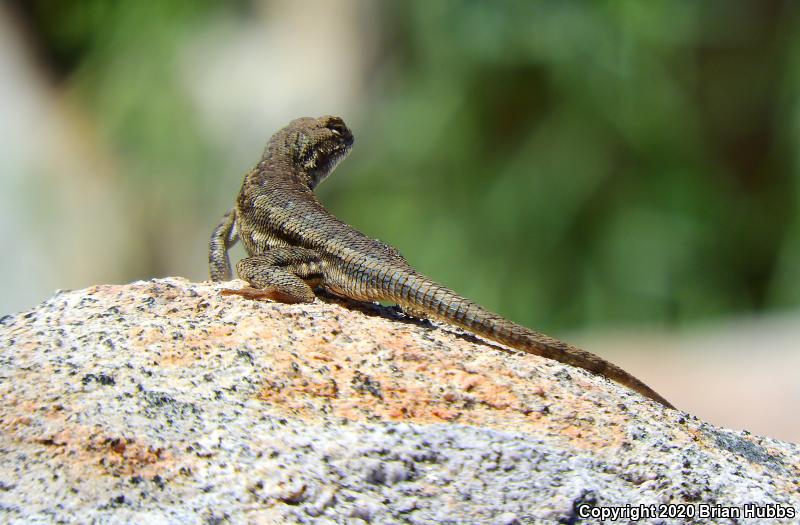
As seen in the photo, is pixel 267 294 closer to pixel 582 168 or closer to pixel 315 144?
pixel 315 144

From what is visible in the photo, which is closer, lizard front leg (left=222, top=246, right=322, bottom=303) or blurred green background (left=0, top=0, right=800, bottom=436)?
lizard front leg (left=222, top=246, right=322, bottom=303)

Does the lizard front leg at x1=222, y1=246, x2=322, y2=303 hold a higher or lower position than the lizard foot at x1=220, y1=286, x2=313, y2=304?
higher

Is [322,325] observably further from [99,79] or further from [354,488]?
[99,79]

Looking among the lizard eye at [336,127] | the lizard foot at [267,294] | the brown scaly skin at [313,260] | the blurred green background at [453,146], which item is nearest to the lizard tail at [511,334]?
the brown scaly skin at [313,260]

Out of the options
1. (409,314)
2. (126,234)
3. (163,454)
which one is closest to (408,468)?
(163,454)

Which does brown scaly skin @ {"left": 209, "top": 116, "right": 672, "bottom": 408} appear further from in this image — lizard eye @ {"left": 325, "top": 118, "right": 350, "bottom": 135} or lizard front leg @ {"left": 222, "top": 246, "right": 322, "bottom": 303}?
lizard eye @ {"left": 325, "top": 118, "right": 350, "bottom": 135}

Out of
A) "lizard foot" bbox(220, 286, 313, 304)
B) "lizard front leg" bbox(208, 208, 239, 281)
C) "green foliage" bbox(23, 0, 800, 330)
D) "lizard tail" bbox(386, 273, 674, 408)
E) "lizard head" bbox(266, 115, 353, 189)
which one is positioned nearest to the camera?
"lizard tail" bbox(386, 273, 674, 408)

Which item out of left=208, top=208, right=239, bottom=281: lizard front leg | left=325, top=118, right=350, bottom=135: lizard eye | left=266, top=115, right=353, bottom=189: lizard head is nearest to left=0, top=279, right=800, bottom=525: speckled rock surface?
left=208, top=208, right=239, bottom=281: lizard front leg

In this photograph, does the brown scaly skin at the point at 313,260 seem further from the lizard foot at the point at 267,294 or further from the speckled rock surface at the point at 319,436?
the speckled rock surface at the point at 319,436
